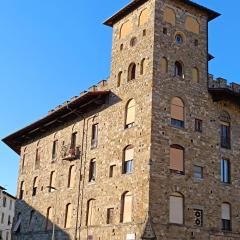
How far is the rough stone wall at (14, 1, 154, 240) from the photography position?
92.3 ft

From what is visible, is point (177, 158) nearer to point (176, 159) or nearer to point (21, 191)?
point (176, 159)

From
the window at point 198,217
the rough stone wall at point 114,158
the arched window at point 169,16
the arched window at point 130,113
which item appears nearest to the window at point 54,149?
the rough stone wall at point 114,158

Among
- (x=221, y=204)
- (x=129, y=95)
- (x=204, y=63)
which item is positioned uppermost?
(x=204, y=63)

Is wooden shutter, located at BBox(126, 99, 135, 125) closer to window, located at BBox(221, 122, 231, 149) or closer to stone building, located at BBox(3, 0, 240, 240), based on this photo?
stone building, located at BBox(3, 0, 240, 240)

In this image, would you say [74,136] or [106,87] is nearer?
[106,87]

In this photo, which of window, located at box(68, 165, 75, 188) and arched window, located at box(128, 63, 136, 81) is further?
window, located at box(68, 165, 75, 188)

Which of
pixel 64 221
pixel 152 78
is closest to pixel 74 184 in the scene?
pixel 64 221

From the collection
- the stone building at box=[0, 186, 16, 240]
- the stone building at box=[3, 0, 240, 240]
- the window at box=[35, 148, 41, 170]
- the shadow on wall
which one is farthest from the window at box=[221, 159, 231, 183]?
the stone building at box=[0, 186, 16, 240]

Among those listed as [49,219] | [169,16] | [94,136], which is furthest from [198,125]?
[49,219]

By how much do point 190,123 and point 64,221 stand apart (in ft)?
38.6

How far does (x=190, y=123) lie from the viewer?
29.9 metres

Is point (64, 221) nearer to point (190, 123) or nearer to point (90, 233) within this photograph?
point (90, 233)

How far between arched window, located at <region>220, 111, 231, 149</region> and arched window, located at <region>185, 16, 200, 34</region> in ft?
18.9

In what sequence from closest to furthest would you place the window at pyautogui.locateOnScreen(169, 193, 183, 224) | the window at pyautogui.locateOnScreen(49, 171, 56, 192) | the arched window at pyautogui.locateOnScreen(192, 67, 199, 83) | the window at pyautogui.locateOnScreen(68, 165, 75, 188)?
1. the window at pyautogui.locateOnScreen(169, 193, 183, 224)
2. the arched window at pyautogui.locateOnScreen(192, 67, 199, 83)
3. the window at pyautogui.locateOnScreen(68, 165, 75, 188)
4. the window at pyautogui.locateOnScreen(49, 171, 56, 192)
